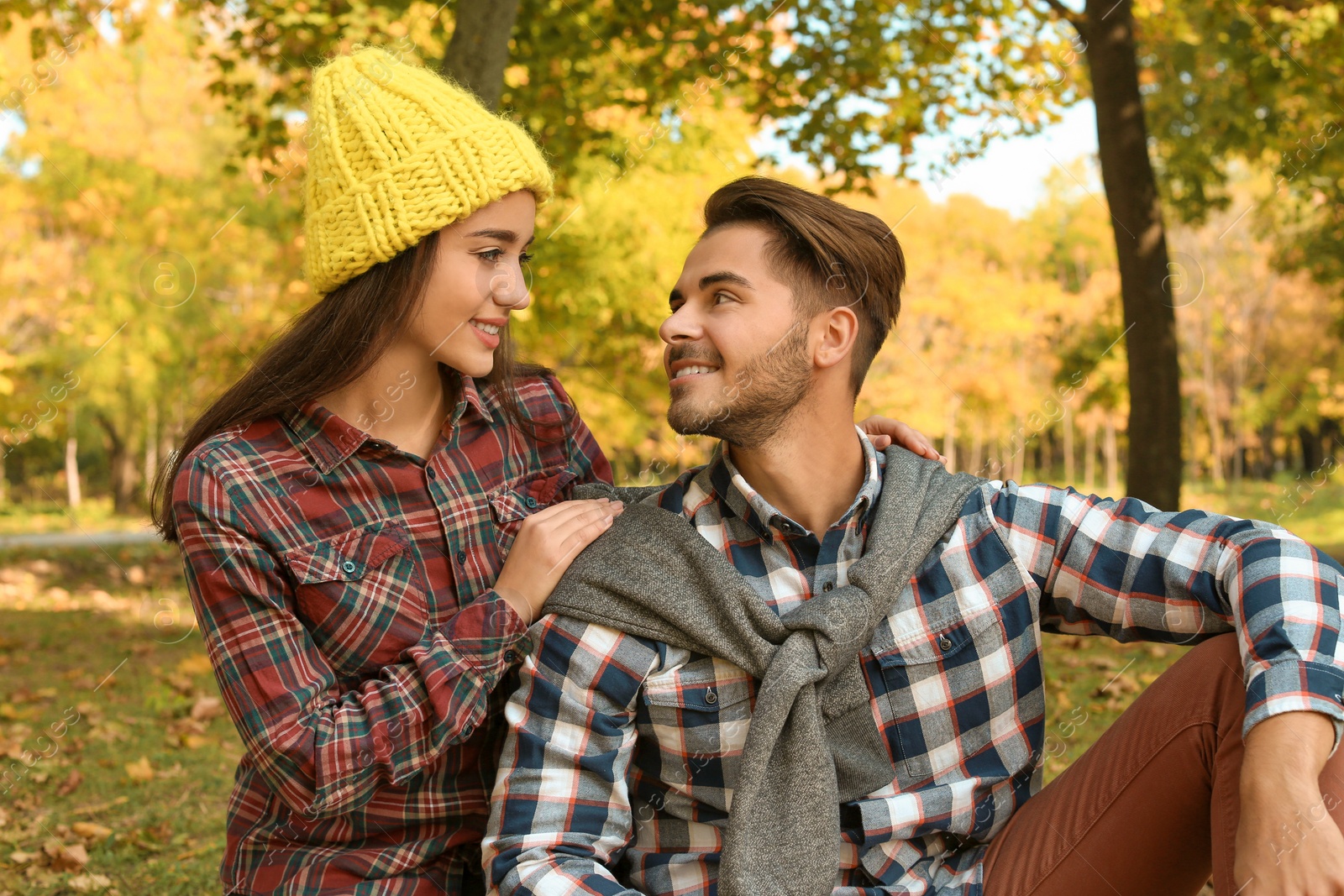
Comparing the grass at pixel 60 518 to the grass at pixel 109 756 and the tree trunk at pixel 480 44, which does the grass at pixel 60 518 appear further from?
the tree trunk at pixel 480 44

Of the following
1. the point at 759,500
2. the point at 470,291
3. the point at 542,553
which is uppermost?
the point at 470,291

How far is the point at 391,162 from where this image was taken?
266 cm

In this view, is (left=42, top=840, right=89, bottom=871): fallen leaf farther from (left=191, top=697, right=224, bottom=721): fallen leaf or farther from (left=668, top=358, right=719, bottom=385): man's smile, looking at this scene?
(left=668, top=358, right=719, bottom=385): man's smile

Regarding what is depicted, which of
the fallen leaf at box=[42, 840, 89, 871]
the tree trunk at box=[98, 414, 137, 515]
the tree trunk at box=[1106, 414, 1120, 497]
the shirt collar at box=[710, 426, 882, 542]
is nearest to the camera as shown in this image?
the shirt collar at box=[710, 426, 882, 542]

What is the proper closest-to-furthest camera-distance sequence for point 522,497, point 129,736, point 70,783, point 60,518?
1. point 522,497
2. point 70,783
3. point 129,736
4. point 60,518

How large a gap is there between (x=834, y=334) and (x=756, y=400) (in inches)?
11.9

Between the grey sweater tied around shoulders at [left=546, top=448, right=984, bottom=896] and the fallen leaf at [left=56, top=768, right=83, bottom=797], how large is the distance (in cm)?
348

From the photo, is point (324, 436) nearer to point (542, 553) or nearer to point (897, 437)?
point (542, 553)

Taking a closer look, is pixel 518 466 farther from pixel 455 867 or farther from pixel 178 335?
pixel 178 335

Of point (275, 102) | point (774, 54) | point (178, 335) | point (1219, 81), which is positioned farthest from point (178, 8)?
point (178, 335)

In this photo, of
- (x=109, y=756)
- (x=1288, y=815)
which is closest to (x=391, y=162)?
(x=1288, y=815)

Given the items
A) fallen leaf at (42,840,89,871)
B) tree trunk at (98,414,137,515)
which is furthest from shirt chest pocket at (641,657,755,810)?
tree trunk at (98,414,137,515)

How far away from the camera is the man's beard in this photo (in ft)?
8.65

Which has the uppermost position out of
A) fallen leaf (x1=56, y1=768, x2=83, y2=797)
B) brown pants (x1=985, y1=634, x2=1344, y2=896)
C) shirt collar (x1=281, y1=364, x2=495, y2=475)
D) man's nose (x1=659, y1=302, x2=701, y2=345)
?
man's nose (x1=659, y1=302, x2=701, y2=345)
